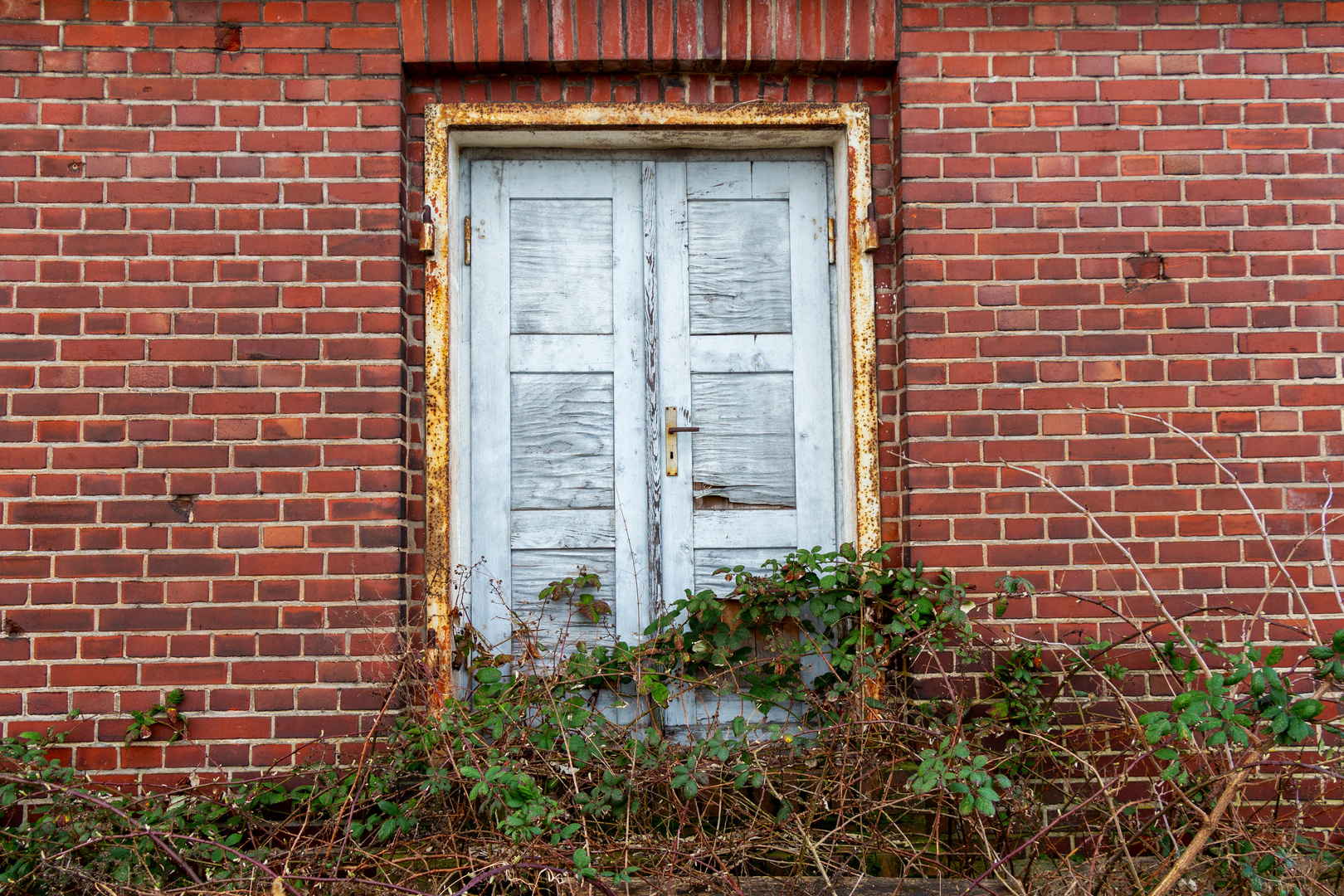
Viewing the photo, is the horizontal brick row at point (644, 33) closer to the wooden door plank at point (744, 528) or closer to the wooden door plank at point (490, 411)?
the wooden door plank at point (490, 411)

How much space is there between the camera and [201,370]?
2.96 metres

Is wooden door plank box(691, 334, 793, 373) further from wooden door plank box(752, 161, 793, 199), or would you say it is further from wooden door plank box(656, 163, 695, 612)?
wooden door plank box(752, 161, 793, 199)

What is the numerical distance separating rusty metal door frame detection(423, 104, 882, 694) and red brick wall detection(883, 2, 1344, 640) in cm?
13

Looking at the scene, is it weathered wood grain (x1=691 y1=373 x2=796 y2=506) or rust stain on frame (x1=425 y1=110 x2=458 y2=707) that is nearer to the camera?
rust stain on frame (x1=425 y1=110 x2=458 y2=707)

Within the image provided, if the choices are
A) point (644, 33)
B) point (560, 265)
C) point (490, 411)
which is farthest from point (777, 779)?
point (644, 33)

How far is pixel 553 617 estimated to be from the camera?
10.4 ft

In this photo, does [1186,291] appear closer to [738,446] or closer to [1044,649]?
[1044,649]

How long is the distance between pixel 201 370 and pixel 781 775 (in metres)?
2.27

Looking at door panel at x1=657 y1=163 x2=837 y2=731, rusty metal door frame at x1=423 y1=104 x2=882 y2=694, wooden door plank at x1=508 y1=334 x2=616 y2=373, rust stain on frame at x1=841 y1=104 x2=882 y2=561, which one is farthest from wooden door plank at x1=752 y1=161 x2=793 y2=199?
wooden door plank at x1=508 y1=334 x2=616 y2=373

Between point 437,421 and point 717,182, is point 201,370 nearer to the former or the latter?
point 437,421

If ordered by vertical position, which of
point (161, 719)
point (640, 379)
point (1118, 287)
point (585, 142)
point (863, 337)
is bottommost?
point (161, 719)

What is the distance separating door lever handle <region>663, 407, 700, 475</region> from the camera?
321 centimetres

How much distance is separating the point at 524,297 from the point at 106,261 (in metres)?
1.37

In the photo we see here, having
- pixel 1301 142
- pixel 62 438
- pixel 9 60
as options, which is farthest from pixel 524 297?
pixel 1301 142
